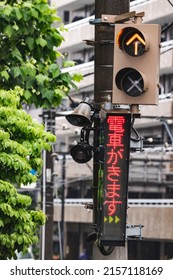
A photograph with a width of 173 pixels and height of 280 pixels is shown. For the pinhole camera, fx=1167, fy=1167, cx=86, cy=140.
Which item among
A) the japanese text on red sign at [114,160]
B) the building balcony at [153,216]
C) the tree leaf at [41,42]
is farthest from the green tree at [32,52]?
the building balcony at [153,216]

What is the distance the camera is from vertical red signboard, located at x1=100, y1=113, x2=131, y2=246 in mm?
10742

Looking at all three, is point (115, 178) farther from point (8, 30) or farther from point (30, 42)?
point (30, 42)

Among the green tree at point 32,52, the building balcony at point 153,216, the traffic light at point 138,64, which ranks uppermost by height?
the green tree at point 32,52

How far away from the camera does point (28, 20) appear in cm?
2119

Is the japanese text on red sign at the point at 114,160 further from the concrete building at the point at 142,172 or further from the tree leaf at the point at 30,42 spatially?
the concrete building at the point at 142,172

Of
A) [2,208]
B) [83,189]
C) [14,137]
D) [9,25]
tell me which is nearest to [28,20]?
[9,25]

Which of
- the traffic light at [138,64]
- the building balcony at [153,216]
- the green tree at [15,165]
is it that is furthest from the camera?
the building balcony at [153,216]

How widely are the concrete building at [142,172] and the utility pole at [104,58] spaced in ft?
86.9

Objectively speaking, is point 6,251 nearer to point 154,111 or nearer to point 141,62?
point 141,62

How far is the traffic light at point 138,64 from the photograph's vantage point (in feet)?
34.5

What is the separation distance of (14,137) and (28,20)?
106 inches

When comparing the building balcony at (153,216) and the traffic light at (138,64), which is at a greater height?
the traffic light at (138,64)

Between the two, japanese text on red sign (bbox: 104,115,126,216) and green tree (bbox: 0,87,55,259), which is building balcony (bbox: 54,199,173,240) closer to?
green tree (bbox: 0,87,55,259)

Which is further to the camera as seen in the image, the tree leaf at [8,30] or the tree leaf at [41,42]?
the tree leaf at [41,42]
